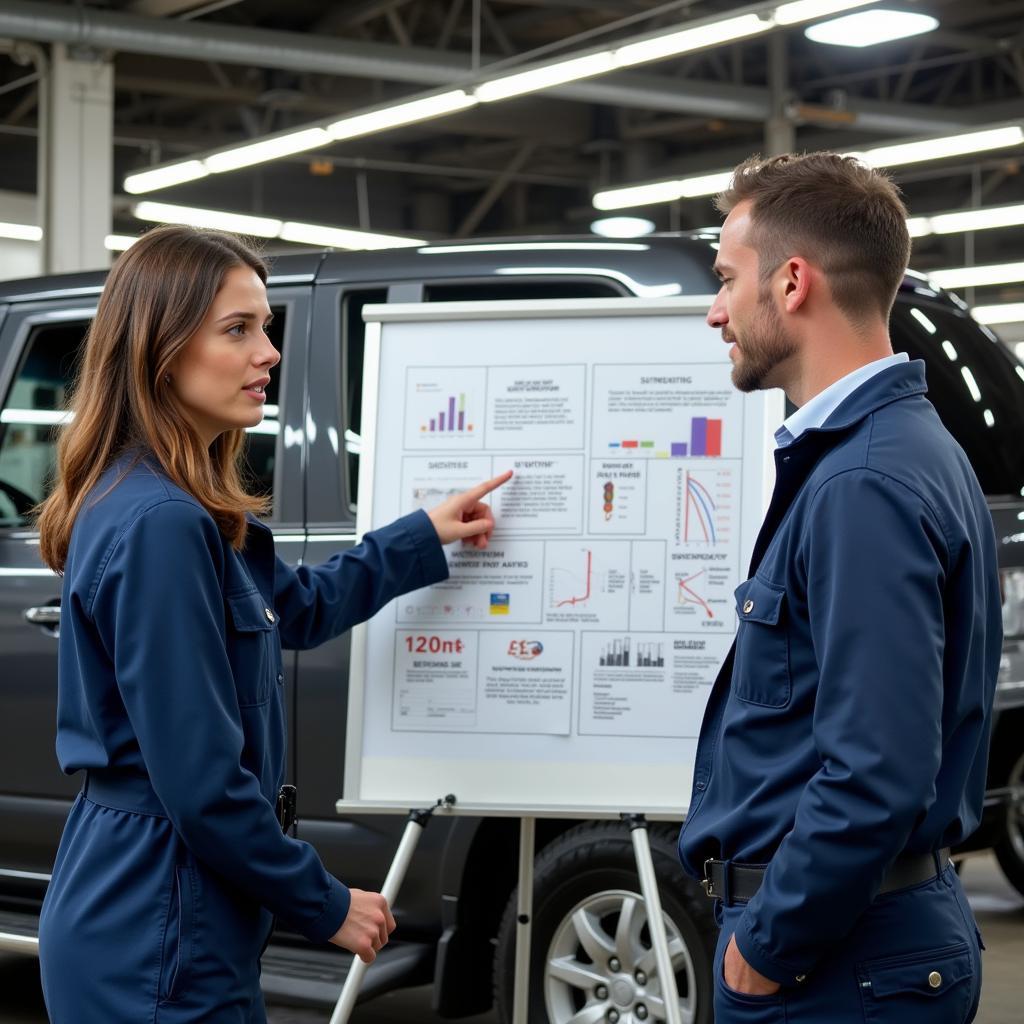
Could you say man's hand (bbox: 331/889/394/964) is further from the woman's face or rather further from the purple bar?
the purple bar

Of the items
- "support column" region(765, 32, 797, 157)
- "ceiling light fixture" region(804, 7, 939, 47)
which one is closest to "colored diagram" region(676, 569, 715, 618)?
"ceiling light fixture" region(804, 7, 939, 47)

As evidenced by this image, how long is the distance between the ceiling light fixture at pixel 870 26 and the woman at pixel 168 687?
26.1ft

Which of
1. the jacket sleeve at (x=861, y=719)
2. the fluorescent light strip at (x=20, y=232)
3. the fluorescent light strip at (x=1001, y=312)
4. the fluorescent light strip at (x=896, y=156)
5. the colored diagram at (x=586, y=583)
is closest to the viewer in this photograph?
the jacket sleeve at (x=861, y=719)

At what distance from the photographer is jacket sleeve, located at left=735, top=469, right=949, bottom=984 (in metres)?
1.74

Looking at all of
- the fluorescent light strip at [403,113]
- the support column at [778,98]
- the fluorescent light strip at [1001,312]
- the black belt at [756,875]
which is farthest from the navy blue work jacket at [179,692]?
the fluorescent light strip at [1001,312]

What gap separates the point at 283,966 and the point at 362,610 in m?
1.15

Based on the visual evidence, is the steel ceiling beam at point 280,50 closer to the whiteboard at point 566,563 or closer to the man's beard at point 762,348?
the whiteboard at point 566,563

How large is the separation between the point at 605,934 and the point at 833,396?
216 centimetres

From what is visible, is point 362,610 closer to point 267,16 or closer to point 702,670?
point 702,670

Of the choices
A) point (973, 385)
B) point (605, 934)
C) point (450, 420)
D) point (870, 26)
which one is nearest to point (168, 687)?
point (450, 420)

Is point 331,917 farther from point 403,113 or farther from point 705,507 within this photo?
point 403,113

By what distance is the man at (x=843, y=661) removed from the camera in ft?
5.76

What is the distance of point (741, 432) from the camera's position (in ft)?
10.7

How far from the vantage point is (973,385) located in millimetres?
4301
